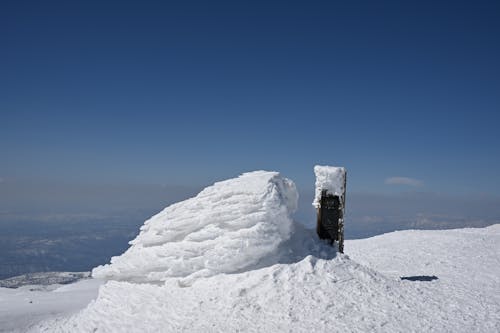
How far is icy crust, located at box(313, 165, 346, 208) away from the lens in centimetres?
1423

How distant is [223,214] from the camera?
43.4 ft

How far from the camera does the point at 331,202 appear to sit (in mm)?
14352

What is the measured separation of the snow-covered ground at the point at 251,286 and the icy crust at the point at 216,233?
0.04m

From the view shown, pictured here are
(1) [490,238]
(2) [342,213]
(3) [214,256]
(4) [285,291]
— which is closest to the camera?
(4) [285,291]

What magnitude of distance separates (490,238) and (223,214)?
68.4 ft

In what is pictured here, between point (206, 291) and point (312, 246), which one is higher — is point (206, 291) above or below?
below

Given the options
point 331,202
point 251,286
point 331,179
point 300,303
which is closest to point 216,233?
point 251,286

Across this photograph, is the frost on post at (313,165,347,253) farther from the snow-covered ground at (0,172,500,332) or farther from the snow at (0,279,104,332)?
the snow at (0,279,104,332)

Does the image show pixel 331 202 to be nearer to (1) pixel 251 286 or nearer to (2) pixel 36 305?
(1) pixel 251 286

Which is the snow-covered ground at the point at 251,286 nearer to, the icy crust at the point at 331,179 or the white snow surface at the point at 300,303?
the white snow surface at the point at 300,303

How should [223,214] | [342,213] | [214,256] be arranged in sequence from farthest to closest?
[342,213], [223,214], [214,256]

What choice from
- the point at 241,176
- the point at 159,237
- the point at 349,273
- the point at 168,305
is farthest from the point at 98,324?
the point at 349,273

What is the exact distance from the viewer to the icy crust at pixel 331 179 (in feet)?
46.7

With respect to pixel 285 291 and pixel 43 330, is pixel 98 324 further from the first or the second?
pixel 285 291
